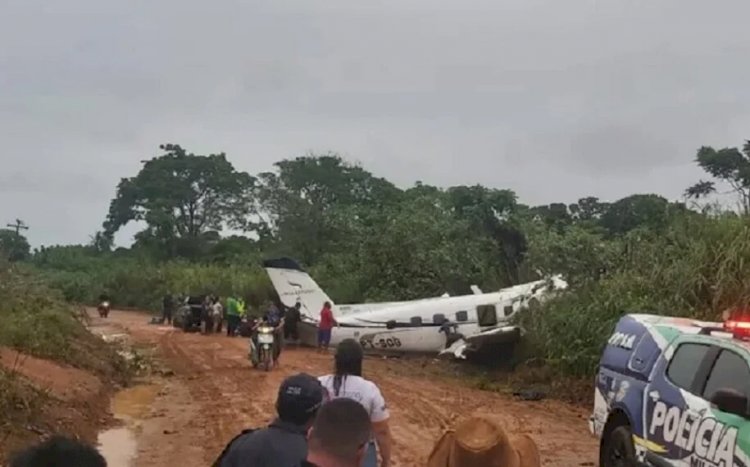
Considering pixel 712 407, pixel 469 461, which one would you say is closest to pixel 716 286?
pixel 712 407

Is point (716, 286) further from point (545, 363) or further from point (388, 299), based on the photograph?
point (388, 299)

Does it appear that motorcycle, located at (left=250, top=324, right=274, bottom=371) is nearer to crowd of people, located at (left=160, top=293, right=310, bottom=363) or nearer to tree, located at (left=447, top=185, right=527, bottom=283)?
crowd of people, located at (left=160, top=293, right=310, bottom=363)

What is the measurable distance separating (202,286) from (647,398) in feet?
145

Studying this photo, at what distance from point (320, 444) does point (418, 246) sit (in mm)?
33325

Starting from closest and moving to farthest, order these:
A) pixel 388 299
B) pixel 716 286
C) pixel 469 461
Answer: pixel 469 461 < pixel 716 286 < pixel 388 299

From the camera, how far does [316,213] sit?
194 ft

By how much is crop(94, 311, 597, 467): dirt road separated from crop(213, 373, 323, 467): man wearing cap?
21.2 feet

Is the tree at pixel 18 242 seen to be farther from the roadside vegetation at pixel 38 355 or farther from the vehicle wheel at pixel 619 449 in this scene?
the vehicle wheel at pixel 619 449

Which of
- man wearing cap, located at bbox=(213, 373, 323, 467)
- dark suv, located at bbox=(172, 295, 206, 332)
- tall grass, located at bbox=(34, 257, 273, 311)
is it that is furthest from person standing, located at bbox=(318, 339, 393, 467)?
tall grass, located at bbox=(34, 257, 273, 311)

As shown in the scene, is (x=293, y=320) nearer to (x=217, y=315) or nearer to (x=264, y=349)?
(x=264, y=349)

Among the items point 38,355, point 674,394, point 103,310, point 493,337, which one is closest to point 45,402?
point 38,355

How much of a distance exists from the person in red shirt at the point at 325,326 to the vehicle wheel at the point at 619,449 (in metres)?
19.5

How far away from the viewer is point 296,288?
104 feet

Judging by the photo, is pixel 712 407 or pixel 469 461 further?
pixel 712 407
